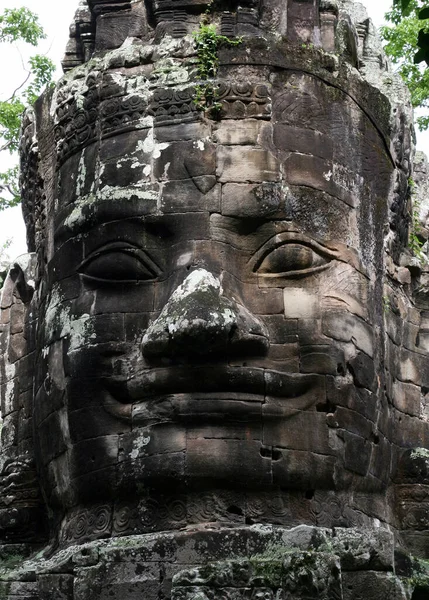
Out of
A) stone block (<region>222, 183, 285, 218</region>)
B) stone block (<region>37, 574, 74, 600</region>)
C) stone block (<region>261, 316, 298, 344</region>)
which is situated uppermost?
stone block (<region>222, 183, 285, 218</region>)

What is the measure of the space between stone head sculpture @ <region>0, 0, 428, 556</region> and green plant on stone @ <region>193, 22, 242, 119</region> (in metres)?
0.02

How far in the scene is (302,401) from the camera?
12711mm

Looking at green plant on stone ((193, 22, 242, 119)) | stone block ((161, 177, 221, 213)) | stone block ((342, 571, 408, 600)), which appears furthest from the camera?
green plant on stone ((193, 22, 242, 119))

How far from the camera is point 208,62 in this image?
543 inches

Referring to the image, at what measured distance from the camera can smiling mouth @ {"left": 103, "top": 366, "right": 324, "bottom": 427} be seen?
12438 mm

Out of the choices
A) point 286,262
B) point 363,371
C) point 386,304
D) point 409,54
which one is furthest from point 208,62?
point 409,54

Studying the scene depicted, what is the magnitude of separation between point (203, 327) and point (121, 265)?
4.09 ft

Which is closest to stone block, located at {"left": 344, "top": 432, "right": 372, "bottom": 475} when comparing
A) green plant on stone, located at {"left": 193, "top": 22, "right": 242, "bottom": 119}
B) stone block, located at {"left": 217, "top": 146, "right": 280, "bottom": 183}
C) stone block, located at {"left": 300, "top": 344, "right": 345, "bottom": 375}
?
stone block, located at {"left": 300, "top": 344, "right": 345, "bottom": 375}

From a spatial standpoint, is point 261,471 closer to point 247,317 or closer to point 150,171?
point 247,317

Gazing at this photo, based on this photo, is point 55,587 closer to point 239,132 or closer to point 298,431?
point 298,431

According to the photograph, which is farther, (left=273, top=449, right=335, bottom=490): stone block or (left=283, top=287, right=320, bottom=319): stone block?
(left=283, top=287, right=320, bottom=319): stone block

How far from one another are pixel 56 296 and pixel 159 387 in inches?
64.8

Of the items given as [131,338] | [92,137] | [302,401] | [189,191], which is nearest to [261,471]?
[302,401]

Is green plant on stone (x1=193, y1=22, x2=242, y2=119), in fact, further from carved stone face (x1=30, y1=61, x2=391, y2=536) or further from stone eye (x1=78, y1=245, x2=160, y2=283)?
stone eye (x1=78, y1=245, x2=160, y2=283)
